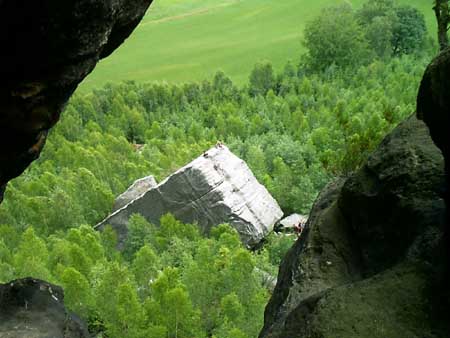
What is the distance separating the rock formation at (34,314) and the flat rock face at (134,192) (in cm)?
1606

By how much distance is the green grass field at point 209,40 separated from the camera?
203 ft

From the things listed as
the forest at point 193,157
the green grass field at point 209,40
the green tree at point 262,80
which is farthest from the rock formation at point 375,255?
the green grass field at point 209,40

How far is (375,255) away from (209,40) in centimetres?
6392

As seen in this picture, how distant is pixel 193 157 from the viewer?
31641 mm

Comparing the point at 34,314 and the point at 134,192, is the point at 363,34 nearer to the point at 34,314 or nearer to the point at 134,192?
the point at 134,192

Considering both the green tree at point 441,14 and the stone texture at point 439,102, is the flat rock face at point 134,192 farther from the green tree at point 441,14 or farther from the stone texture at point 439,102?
the stone texture at point 439,102

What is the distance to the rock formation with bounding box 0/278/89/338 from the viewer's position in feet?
31.2

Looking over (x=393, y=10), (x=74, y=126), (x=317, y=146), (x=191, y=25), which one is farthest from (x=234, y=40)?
(x=317, y=146)

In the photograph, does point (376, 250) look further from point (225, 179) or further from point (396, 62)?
point (396, 62)

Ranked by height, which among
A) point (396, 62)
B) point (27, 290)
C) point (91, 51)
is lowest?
point (396, 62)

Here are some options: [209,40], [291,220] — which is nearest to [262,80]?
[209,40]

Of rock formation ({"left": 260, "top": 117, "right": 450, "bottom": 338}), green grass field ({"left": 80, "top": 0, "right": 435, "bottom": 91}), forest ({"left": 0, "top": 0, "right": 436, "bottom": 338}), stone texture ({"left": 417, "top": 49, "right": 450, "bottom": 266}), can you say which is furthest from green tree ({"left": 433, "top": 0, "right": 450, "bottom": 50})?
green grass field ({"left": 80, "top": 0, "right": 435, "bottom": 91})

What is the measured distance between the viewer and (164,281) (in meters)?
15.5

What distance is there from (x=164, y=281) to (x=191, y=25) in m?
63.0
